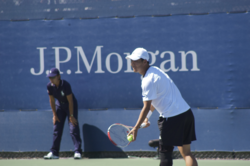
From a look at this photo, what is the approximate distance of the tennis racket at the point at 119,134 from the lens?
371 cm

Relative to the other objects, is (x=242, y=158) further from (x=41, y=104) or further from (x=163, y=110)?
(x=41, y=104)

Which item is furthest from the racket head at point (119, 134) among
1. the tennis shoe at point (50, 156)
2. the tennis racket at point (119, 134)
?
the tennis shoe at point (50, 156)

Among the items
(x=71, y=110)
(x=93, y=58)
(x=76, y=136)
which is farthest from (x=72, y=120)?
(x=93, y=58)

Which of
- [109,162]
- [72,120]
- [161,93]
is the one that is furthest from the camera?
[72,120]

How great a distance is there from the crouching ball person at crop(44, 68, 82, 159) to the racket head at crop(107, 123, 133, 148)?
4.07 feet

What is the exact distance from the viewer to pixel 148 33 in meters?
→ 4.90

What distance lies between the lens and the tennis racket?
12.2 ft

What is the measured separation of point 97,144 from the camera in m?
5.02

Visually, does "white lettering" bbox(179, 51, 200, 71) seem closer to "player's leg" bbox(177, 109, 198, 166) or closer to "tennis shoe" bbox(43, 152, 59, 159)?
"player's leg" bbox(177, 109, 198, 166)

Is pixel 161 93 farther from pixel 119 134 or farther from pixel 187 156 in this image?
pixel 119 134

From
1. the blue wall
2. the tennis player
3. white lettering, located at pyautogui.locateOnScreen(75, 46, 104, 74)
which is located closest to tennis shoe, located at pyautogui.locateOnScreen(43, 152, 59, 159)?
the blue wall

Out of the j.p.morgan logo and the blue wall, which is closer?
the blue wall

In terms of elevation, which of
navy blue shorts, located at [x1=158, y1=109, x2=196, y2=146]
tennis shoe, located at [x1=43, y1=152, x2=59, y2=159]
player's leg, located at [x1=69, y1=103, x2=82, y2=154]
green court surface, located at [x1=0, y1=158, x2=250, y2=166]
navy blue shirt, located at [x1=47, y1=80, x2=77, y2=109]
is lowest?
green court surface, located at [x1=0, y1=158, x2=250, y2=166]

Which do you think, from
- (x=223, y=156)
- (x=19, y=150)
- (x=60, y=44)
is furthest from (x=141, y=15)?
(x=19, y=150)
